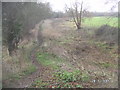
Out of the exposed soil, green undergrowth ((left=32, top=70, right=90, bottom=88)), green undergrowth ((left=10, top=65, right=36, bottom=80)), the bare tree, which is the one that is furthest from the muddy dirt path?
the bare tree

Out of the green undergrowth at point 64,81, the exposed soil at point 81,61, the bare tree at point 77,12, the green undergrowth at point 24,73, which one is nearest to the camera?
the green undergrowth at point 64,81

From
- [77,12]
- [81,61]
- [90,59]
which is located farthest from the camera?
[77,12]

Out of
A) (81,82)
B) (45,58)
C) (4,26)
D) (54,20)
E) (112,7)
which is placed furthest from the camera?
(54,20)

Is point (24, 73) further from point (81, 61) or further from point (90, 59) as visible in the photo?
point (90, 59)

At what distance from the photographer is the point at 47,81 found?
659cm

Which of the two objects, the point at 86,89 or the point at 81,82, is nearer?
the point at 86,89

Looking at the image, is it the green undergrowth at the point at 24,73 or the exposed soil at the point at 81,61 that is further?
the green undergrowth at the point at 24,73

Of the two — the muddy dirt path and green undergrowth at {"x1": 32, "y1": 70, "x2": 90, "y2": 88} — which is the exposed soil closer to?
the muddy dirt path

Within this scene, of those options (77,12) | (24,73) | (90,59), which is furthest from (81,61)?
(77,12)

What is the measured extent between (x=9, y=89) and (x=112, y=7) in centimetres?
633

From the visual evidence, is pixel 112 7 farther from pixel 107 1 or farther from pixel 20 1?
pixel 20 1

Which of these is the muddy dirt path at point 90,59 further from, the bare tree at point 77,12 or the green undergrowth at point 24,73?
the bare tree at point 77,12

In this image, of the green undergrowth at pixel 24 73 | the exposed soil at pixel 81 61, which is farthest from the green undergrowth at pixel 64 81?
the green undergrowth at pixel 24 73

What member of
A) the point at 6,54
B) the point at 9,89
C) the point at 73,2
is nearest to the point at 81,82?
the point at 9,89
